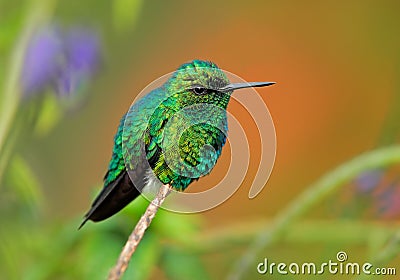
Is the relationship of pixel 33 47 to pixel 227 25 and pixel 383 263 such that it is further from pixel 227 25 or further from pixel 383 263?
pixel 227 25

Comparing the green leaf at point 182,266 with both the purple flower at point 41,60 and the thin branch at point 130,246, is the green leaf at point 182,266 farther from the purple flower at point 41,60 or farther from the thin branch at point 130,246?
the thin branch at point 130,246

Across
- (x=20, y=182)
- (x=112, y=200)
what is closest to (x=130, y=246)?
(x=112, y=200)

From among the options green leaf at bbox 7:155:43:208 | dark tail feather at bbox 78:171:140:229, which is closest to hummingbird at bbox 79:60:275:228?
dark tail feather at bbox 78:171:140:229

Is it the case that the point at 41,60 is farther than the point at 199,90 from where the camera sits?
Yes

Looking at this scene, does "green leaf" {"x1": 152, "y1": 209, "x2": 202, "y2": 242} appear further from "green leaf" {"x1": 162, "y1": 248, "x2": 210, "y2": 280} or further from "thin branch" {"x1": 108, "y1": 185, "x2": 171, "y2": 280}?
"thin branch" {"x1": 108, "y1": 185, "x2": 171, "y2": 280}

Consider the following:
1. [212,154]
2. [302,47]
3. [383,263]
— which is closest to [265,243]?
[383,263]

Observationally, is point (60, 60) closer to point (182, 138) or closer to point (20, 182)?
point (20, 182)
